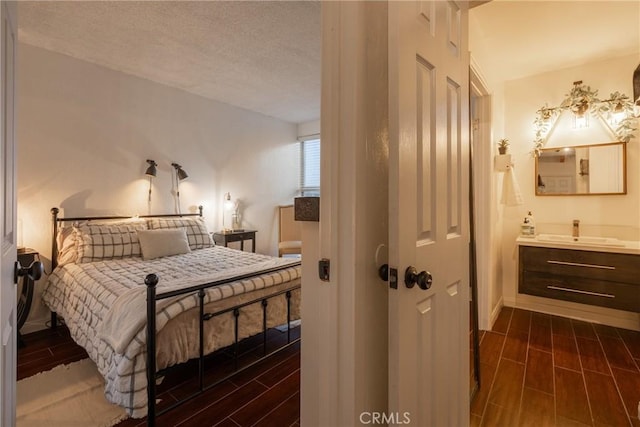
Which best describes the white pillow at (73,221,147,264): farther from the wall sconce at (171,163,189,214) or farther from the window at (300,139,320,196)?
the window at (300,139,320,196)

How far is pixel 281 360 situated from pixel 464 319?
1505mm

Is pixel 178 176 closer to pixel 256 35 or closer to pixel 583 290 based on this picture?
pixel 256 35

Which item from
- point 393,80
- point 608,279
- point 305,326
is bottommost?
point 608,279

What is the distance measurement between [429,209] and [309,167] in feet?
15.4

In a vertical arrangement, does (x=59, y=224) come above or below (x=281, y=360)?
above

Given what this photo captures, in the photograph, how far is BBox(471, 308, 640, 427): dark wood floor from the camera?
1721 millimetres

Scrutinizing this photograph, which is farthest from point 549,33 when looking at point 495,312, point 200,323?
point 200,323

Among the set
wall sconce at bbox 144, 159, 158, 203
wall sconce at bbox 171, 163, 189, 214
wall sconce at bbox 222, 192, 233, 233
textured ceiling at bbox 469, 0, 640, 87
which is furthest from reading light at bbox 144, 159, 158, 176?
textured ceiling at bbox 469, 0, 640, 87

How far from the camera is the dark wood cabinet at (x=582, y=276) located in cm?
254

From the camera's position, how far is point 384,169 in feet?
3.63

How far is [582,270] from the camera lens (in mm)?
2732

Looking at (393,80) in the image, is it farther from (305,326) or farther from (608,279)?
(608,279)

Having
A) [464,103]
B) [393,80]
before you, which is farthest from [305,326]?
[464,103]

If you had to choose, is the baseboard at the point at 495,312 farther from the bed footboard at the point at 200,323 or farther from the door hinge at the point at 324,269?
the door hinge at the point at 324,269
